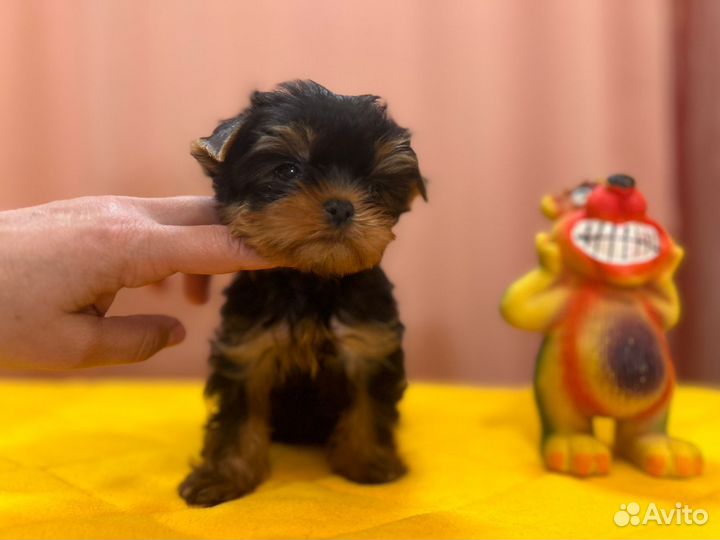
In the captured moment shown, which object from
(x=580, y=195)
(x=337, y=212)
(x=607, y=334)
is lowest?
(x=607, y=334)

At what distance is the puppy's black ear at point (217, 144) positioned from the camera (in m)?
1.59

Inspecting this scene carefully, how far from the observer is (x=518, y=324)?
2072 millimetres

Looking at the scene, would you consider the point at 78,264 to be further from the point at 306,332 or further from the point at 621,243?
the point at 621,243

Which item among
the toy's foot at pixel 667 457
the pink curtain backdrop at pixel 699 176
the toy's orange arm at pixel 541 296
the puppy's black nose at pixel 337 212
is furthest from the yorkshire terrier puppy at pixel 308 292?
the pink curtain backdrop at pixel 699 176

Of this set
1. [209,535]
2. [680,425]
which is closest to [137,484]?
[209,535]

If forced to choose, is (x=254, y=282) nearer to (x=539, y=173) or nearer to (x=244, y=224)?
(x=244, y=224)

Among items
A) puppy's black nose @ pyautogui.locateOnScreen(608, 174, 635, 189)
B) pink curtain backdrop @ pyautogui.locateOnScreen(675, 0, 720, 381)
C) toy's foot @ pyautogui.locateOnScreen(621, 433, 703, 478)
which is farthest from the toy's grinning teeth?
pink curtain backdrop @ pyautogui.locateOnScreen(675, 0, 720, 381)

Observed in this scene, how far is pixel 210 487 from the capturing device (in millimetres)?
1765

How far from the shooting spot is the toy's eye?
83.2 inches

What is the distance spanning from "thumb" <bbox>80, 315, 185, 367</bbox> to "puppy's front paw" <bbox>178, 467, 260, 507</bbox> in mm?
356

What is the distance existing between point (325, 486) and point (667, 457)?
92cm

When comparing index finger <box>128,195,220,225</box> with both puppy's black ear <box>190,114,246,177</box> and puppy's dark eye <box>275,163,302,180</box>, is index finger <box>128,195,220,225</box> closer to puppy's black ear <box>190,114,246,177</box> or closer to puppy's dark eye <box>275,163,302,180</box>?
puppy's black ear <box>190,114,246,177</box>

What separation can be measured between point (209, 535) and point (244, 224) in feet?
2.27

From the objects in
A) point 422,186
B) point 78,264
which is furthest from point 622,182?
point 78,264
